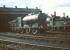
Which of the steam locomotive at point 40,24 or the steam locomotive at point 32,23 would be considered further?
the steam locomotive at point 32,23

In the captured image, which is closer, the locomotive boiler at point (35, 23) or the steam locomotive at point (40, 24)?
the steam locomotive at point (40, 24)

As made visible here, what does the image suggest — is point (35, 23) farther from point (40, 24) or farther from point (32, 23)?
point (40, 24)

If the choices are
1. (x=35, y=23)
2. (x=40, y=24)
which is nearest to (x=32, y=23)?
(x=35, y=23)

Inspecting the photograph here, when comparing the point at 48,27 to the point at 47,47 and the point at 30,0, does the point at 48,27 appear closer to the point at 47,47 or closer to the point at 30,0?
the point at 30,0

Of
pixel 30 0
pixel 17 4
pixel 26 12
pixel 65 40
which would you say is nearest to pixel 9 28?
pixel 26 12

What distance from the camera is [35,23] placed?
752 centimetres

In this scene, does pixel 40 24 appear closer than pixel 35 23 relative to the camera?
Yes

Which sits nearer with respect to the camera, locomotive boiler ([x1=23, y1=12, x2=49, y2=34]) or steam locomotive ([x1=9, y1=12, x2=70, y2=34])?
steam locomotive ([x1=9, y1=12, x2=70, y2=34])

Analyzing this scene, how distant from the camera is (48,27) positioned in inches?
249

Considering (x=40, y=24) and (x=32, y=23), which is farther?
(x=32, y=23)

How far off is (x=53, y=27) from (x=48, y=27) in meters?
0.24

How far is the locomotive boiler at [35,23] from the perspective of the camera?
6.68 m

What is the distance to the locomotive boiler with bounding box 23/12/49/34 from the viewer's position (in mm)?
6678

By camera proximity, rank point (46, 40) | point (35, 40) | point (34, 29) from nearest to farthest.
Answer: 1. point (46, 40)
2. point (35, 40)
3. point (34, 29)
